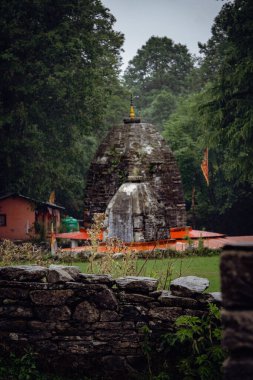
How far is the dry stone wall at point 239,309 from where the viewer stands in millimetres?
2031

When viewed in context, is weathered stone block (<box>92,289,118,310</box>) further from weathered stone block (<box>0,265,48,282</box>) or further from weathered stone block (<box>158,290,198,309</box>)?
weathered stone block (<box>0,265,48,282</box>)

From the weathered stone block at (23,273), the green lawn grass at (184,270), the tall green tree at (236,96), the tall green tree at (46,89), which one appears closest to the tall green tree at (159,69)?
the tall green tree at (46,89)

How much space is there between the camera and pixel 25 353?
6.55 m

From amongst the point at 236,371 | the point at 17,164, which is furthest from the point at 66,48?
the point at 236,371

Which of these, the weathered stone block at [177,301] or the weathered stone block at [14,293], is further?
the weathered stone block at [14,293]

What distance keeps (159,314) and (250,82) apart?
779 inches

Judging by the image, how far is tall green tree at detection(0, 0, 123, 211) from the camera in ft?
88.7

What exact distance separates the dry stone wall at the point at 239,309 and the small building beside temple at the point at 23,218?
27.0 metres

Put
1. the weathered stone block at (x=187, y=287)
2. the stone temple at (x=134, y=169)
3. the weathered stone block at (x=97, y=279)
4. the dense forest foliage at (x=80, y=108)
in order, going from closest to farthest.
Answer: the weathered stone block at (x=187, y=287) < the weathered stone block at (x=97, y=279) < the stone temple at (x=134, y=169) < the dense forest foliage at (x=80, y=108)

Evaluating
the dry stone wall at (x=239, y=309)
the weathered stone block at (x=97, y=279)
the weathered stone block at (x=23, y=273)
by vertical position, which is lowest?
the weathered stone block at (x=97, y=279)

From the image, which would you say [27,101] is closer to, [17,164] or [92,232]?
[17,164]

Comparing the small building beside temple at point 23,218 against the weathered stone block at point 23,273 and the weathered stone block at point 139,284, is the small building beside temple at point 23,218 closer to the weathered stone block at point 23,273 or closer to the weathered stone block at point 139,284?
the weathered stone block at point 23,273

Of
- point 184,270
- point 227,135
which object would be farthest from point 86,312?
point 227,135

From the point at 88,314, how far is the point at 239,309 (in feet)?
14.6
